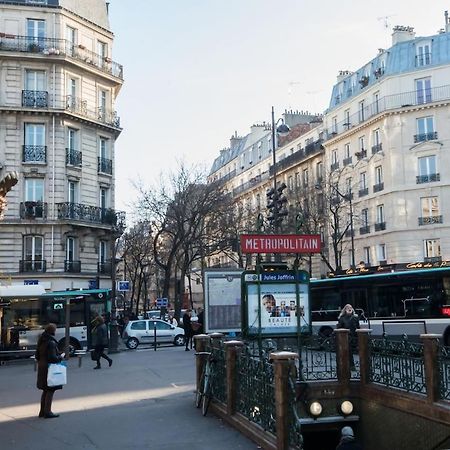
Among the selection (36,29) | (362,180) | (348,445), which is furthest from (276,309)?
(362,180)

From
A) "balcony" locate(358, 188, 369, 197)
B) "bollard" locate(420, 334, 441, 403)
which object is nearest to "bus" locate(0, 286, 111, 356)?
"bollard" locate(420, 334, 441, 403)

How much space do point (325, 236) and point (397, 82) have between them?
12864 mm

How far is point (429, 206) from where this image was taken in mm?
42344

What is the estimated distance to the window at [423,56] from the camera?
43.4 metres

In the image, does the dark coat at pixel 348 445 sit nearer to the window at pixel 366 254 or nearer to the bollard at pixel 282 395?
the bollard at pixel 282 395

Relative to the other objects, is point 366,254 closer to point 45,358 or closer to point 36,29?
point 36,29

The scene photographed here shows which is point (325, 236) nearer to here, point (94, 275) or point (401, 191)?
point (401, 191)

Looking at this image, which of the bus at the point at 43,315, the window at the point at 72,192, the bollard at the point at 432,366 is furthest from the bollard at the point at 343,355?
the window at the point at 72,192

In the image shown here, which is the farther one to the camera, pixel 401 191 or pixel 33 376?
pixel 401 191

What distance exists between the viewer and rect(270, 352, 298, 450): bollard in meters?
8.00

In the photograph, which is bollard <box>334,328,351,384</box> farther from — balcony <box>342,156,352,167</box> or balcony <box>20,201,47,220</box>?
balcony <box>342,156,352,167</box>

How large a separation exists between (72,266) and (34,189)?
487 cm

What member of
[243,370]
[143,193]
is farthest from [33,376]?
[143,193]

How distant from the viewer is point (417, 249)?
42156 millimetres
